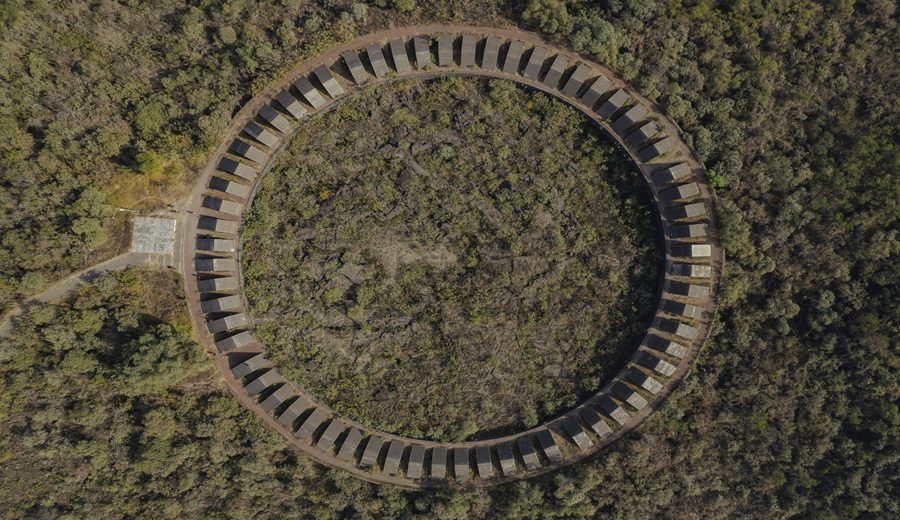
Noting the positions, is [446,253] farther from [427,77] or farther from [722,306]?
[722,306]

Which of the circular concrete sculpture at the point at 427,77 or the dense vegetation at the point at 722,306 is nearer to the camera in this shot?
the dense vegetation at the point at 722,306

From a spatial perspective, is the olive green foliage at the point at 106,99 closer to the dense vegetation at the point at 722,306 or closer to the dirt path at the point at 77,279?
the dense vegetation at the point at 722,306

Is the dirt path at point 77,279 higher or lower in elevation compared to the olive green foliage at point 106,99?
lower

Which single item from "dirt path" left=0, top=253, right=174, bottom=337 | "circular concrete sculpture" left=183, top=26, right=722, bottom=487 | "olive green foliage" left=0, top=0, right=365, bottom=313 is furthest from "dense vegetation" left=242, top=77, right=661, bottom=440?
"dirt path" left=0, top=253, right=174, bottom=337

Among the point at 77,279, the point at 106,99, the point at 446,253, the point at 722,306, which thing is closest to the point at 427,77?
the point at 446,253

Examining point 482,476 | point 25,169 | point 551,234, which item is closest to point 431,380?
point 482,476

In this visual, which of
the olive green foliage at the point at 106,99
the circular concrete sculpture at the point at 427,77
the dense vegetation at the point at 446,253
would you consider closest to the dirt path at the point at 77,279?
the olive green foliage at the point at 106,99

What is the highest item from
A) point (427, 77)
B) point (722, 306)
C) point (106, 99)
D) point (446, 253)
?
point (427, 77)
